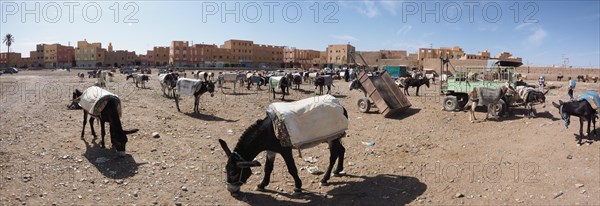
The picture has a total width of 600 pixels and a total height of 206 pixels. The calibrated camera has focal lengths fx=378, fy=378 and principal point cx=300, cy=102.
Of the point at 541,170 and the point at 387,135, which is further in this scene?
the point at 387,135

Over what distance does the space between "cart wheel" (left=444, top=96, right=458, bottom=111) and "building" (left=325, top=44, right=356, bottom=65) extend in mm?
74470

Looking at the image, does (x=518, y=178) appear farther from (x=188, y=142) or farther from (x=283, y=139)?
(x=188, y=142)

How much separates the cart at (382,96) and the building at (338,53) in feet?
242

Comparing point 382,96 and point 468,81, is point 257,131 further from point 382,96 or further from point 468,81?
point 468,81

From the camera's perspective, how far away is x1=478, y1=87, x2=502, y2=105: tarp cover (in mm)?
13012

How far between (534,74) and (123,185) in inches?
2307

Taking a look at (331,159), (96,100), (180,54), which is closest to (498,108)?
(331,159)

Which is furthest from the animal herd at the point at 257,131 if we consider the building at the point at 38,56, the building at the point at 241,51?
the building at the point at 38,56

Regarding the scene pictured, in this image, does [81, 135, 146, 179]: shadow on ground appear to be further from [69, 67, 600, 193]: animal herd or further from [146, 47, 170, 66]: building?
[146, 47, 170, 66]: building

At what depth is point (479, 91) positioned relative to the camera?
13383 millimetres

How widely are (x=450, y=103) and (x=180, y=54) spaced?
87.4 meters

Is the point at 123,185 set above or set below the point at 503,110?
below

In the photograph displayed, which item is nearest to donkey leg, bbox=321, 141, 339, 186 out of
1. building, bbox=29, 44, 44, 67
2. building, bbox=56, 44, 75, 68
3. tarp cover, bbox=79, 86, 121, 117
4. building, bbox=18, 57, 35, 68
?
tarp cover, bbox=79, 86, 121, 117

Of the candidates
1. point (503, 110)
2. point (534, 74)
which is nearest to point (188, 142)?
point (503, 110)
